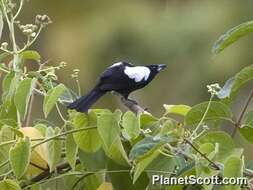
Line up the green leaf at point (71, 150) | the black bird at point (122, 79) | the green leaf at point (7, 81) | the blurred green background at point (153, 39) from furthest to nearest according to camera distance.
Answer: the blurred green background at point (153, 39), the black bird at point (122, 79), the green leaf at point (7, 81), the green leaf at point (71, 150)

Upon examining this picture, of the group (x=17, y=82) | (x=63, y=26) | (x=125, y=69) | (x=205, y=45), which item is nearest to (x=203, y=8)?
(x=205, y=45)

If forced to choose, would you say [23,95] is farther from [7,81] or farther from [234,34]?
[234,34]

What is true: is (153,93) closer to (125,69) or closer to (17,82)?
(125,69)

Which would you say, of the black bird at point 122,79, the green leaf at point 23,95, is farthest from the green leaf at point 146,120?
Result: the black bird at point 122,79

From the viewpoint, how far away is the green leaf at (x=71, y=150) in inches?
38.4

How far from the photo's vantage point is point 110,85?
1.45 m

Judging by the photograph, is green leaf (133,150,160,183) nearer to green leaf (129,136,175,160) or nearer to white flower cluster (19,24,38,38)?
green leaf (129,136,175,160)

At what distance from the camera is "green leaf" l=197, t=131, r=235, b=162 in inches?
38.0

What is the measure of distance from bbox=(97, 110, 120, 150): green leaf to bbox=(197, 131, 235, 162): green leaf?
124mm

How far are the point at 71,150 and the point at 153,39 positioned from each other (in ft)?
Result: 17.5

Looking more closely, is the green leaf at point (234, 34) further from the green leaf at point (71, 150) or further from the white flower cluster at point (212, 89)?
the green leaf at point (71, 150)

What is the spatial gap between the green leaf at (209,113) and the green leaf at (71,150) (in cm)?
15

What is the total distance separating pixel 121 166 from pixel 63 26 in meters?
5.30

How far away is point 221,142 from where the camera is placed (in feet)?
Answer: 3.20
